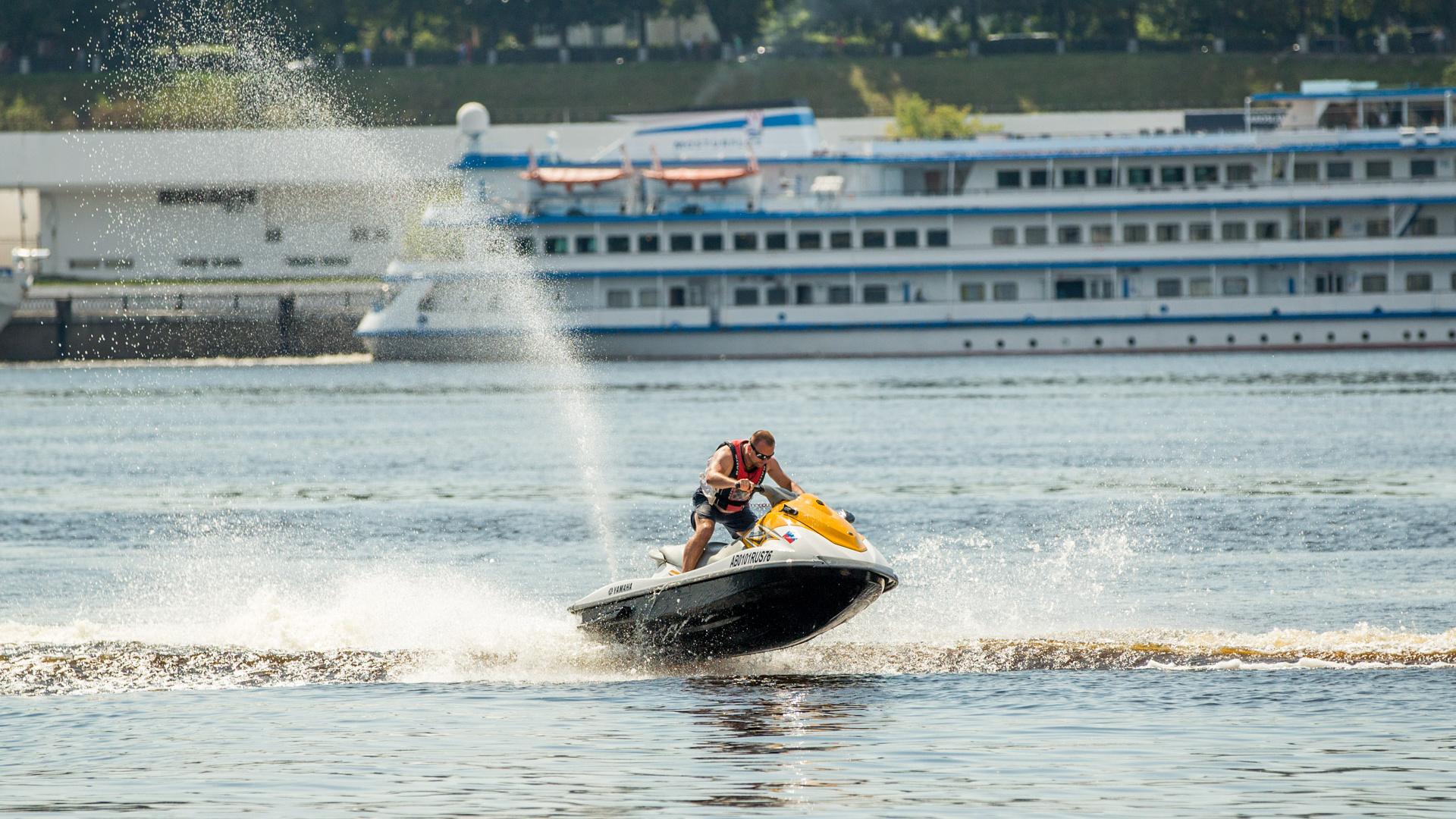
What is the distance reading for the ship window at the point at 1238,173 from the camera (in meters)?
79.2

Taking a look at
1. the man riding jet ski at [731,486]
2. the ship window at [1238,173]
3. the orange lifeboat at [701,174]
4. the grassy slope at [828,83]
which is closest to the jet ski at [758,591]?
the man riding jet ski at [731,486]

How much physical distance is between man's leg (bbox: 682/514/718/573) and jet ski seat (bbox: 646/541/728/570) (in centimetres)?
6

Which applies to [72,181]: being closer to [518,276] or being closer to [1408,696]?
[518,276]

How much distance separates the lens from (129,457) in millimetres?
44438

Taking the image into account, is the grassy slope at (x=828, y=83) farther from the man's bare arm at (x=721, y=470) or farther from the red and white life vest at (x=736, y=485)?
the man's bare arm at (x=721, y=470)

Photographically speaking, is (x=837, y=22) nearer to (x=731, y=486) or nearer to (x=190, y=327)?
(x=190, y=327)

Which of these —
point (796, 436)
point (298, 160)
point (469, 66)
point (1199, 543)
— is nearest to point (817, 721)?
point (1199, 543)

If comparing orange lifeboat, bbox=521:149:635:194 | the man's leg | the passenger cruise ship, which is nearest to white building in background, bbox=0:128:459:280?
orange lifeboat, bbox=521:149:635:194

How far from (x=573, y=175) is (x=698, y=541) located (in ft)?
209

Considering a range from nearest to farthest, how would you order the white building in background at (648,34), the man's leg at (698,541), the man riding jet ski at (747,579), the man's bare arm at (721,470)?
the man's bare arm at (721,470) < the man riding jet ski at (747,579) < the man's leg at (698,541) < the white building in background at (648,34)

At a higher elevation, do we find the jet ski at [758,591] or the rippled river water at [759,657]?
the jet ski at [758,591]

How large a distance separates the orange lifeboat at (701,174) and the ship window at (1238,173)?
2075 centimetres

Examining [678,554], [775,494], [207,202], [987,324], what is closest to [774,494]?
[775,494]

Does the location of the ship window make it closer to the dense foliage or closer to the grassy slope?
the grassy slope
